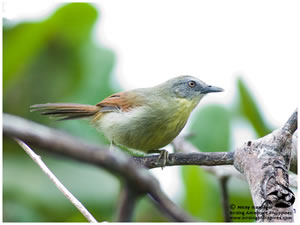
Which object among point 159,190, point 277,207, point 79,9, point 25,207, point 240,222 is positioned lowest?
point 25,207

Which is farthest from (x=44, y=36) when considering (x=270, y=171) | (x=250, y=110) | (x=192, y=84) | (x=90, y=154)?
(x=90, y=154)

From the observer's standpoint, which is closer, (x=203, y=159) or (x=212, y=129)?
(x=203, y=159)

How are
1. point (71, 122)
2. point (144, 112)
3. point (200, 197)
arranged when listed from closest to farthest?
1. point (200, 197)
2. point (144, 112)
3. point (71, 122)

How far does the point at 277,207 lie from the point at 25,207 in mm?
2232

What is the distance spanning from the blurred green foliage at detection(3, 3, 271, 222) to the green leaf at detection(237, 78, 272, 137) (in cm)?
1

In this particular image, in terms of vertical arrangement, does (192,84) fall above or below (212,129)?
above

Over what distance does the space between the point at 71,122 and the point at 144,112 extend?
116cm

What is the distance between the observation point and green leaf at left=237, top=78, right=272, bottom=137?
13.9ft

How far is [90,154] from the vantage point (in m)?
0.96

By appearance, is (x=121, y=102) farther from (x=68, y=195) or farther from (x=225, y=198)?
(x=68, y=195)

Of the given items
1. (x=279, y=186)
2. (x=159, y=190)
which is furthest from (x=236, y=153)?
(x=159, y=190)

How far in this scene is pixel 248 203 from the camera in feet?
11.8

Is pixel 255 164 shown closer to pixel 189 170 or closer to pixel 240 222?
pixel 240 222

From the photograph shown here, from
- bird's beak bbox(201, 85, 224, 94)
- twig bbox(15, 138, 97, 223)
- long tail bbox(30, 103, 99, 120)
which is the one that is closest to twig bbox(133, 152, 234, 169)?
twig bbox(15, 138, 97, 223)
